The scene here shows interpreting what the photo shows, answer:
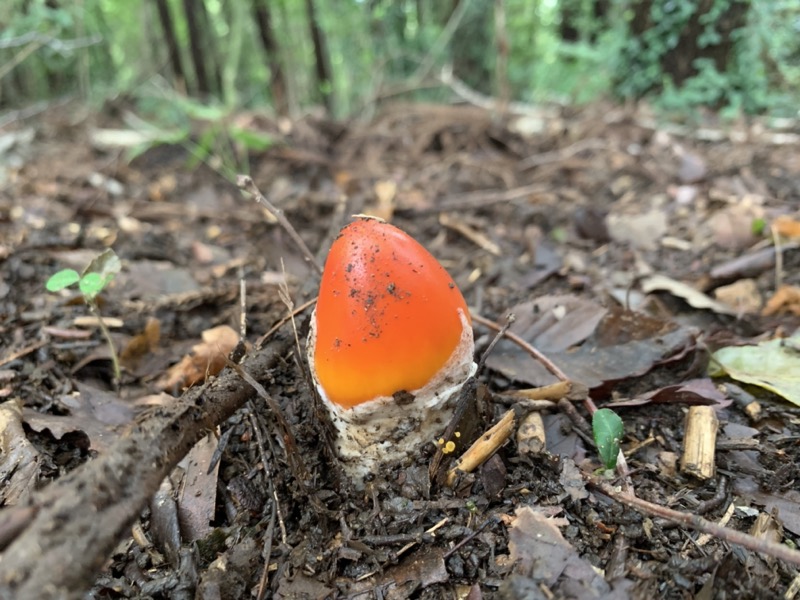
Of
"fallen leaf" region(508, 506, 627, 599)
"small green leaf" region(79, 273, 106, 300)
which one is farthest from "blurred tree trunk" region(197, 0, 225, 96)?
"fallen leaf" region(508, 506, 627, 599)

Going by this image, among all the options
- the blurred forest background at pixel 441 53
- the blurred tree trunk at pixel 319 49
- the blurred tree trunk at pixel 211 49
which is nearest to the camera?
→ the blurred forest background at pixel 441 53

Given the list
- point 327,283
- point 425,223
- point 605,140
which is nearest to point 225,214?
point 425,223

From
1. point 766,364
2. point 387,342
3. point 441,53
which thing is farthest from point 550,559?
point 441,53

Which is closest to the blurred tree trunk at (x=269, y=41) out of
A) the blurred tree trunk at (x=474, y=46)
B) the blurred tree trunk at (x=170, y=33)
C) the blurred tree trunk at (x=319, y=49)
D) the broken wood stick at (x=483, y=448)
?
the blurred tree trunk at (x=319, y=49)

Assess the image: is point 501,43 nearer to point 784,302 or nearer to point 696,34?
point 696,34

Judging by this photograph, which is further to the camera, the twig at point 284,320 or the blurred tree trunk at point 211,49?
the blurred tree trunk at point 211,49

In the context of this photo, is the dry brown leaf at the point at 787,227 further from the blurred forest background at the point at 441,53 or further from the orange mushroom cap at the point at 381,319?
the blurred forest background at the point at 441,53

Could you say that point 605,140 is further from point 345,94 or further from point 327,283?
point 345,94
